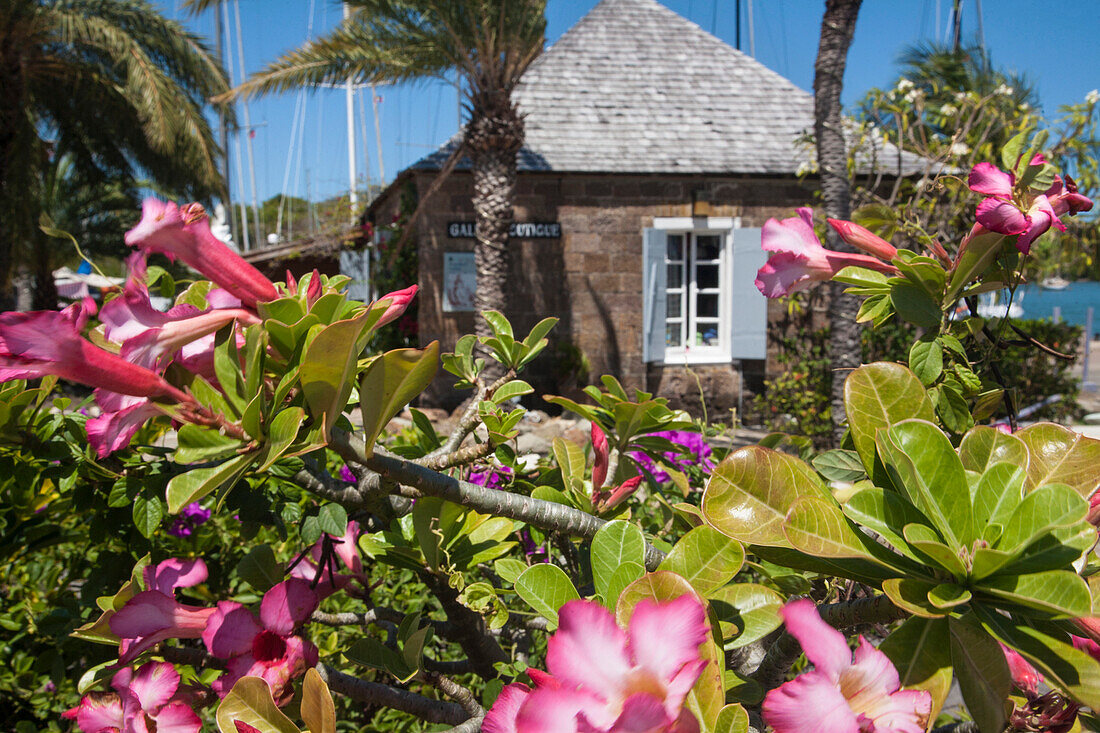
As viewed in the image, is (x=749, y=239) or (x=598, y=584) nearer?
(x=598, y=584)

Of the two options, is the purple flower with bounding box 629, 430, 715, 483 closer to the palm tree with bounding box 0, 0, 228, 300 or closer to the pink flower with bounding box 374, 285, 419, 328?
the pink flower with bounding box 374, 285, 419, 328

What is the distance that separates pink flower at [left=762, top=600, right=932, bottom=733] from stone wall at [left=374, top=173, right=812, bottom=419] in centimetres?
768

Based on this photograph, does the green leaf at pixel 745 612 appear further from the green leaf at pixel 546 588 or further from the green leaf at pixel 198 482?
the green leaf at pixel 198 482

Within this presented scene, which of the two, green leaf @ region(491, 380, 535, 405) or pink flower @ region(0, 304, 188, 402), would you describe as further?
green leaf @ region(491, 380, 535, 405)

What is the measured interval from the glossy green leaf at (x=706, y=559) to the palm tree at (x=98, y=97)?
11.0 metres

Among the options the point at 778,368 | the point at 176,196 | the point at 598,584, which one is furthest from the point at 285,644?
the point at 176,196

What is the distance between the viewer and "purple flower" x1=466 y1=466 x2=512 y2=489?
4.70ft

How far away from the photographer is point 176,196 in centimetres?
1327

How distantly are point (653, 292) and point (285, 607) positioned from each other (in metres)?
7.85

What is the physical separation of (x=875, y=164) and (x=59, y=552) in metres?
7.52

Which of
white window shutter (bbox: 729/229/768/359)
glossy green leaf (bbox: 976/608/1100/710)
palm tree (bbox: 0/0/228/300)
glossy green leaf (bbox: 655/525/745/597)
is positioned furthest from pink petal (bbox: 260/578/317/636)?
palm tree (bbox: 0/0/228/300)

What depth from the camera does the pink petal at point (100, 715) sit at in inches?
33.8

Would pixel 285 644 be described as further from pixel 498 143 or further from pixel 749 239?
pixel 749 239

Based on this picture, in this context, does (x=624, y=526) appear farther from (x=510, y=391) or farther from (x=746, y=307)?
(x=746, y=307)
